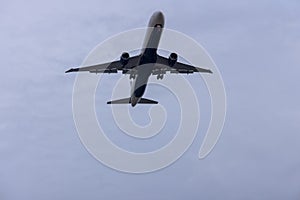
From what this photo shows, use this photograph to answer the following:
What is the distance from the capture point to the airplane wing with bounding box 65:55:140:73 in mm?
89375

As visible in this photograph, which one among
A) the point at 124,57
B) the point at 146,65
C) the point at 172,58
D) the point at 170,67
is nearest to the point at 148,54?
the point at 146,65

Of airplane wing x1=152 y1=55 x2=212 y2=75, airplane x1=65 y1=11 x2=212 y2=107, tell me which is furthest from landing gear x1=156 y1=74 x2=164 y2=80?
airplane wing x1=152 y1=55 x2=212 y2=75

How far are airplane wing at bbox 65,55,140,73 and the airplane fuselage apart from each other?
2.06 m

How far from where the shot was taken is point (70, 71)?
9244cm

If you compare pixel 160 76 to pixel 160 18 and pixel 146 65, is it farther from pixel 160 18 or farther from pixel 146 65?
pixel 160 18

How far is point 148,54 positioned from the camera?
85312mm

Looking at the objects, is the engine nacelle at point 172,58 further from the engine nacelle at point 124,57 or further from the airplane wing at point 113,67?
the engine nacelle at point 124,57

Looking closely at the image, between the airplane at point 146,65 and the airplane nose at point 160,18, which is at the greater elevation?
the airplane nose at point 160,18

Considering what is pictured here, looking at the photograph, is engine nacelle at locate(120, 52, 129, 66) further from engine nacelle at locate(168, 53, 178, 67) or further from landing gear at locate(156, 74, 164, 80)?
engine nacelle at locate(168, 53, 178, 67)

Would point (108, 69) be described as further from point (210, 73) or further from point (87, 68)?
point (210, 73)

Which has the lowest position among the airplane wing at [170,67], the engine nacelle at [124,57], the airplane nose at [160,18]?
the engine nacelle at [124,57]

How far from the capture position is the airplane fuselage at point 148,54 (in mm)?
82625

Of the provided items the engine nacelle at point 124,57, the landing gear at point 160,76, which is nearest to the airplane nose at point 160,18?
the engine nacelle at point 124,57

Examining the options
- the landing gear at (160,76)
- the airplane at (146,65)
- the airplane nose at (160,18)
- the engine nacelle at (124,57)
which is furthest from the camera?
the landing gear at (160,76)
